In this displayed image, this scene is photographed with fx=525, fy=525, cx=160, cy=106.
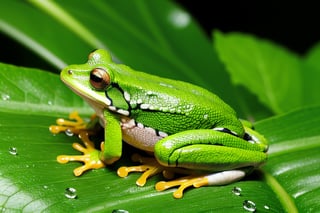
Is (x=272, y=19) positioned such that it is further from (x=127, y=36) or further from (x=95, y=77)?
(x=95, y=77)

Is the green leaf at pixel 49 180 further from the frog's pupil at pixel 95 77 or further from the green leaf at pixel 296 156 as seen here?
the frog's pupil at pixel 95 77

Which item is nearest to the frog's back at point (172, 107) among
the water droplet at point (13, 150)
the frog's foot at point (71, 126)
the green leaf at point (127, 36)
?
the frog's foot at point (71, 126)

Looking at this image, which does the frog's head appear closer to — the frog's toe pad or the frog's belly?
the frog's belly

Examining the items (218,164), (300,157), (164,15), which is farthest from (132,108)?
(164,15)

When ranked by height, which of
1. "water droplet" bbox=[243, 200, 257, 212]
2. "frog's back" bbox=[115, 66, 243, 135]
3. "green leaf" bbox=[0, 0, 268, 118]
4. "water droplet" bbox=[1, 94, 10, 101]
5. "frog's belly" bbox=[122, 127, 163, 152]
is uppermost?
"green leaf" bbox=[0, 0, 268, 118]

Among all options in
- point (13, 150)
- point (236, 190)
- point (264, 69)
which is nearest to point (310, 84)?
point (264, 69)

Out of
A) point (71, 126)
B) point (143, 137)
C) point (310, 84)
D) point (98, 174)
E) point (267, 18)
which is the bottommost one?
point (98, 174)

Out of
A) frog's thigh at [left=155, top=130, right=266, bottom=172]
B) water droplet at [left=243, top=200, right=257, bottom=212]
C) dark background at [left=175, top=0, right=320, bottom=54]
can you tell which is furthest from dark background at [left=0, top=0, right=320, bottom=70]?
water droplet at [left=243, top=200, right=257, bottom=212]
